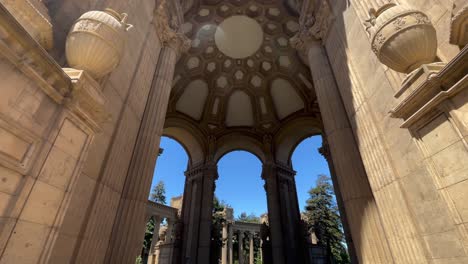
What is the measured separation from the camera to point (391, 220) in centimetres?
451

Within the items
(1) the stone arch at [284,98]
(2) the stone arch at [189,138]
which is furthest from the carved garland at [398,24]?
(2) the stone arch at [189,138]

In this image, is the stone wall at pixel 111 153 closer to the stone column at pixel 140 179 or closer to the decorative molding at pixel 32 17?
the stone column at pixel 140 179

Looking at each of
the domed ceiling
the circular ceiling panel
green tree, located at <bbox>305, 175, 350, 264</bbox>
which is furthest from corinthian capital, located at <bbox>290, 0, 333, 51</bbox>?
green tree, located at <bbox>305, 175, 350, 264</bbox>

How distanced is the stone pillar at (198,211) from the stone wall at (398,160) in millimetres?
13827

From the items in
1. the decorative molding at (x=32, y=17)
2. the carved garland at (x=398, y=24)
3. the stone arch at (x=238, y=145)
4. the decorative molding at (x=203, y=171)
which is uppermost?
the stone arch at (x=238, y=145)

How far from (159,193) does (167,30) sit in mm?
36369

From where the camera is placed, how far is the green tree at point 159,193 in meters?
39.6

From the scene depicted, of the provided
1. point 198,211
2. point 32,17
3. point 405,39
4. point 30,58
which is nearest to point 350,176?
point 405,39

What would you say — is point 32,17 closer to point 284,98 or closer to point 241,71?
point 241,71

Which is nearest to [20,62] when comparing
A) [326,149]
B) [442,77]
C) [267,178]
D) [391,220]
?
[442,77]

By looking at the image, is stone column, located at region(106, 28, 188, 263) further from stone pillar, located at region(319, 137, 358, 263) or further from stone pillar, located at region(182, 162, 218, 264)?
stone pillar, located at region(182, 162, 218, 264)

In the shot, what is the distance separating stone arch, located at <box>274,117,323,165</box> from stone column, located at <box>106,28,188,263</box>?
47.9ft

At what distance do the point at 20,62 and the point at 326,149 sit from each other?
662 inches

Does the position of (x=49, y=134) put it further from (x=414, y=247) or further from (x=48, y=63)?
(x=414, y=247)
